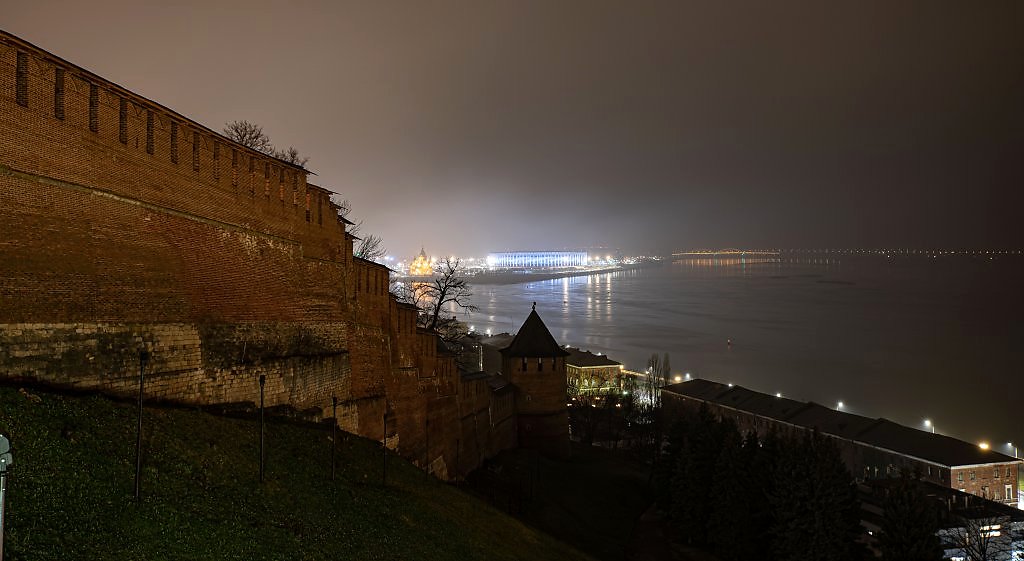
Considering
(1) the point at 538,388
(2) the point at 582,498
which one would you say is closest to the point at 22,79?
(2) the point at 582,498

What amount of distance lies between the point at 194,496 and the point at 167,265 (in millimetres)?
4573

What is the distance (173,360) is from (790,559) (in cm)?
1783

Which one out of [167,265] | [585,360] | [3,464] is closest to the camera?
[3,464]

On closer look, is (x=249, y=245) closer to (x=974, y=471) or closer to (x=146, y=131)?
(x=146, y=131)

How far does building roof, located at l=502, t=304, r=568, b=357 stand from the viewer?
31000 millimetres

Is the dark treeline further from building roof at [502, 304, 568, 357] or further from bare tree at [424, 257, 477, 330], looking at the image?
bare tree at [424, 257, 477, 330]

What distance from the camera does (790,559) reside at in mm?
20156

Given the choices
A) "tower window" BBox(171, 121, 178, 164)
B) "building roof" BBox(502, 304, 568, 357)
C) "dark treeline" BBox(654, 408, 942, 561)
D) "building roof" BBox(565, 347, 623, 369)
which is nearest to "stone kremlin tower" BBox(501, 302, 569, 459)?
"building roof" BBox(502, 304, 568, 357)

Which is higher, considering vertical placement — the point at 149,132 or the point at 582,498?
the point at 149,132

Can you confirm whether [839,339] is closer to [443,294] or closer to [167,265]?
[443,294]

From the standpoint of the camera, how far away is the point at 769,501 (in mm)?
21953

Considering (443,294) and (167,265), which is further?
(443,294)

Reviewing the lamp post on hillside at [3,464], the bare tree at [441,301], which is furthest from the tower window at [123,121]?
the bare tree at [441,301]

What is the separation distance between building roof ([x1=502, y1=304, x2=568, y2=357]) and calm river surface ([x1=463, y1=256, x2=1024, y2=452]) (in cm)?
4111
